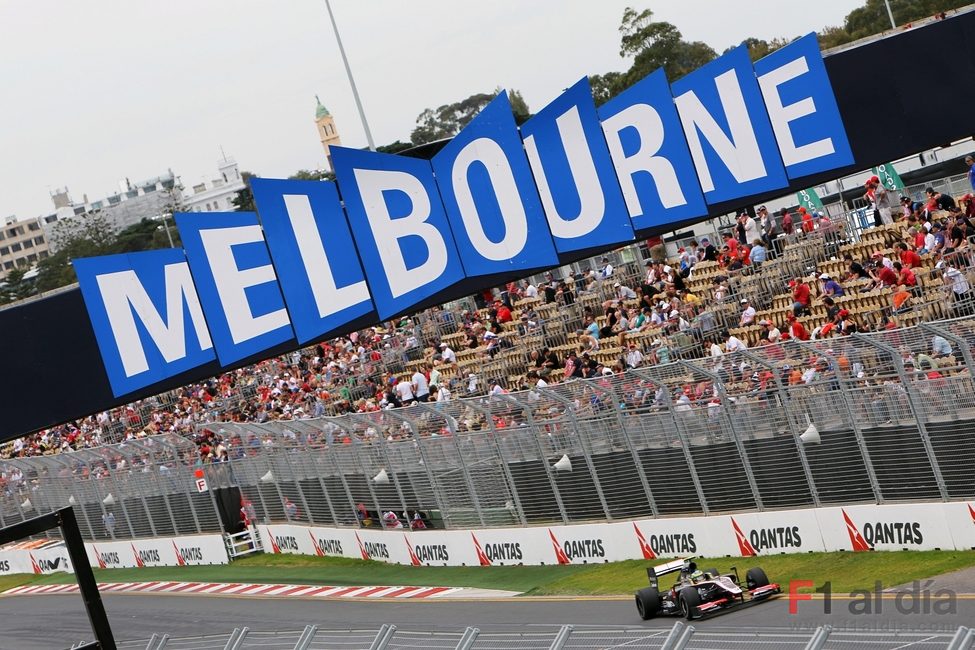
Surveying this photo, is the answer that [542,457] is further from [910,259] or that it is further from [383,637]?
[383,637]

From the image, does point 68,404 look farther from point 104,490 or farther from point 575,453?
point 575,453

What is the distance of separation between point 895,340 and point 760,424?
2.39m

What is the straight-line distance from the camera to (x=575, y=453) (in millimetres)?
17516

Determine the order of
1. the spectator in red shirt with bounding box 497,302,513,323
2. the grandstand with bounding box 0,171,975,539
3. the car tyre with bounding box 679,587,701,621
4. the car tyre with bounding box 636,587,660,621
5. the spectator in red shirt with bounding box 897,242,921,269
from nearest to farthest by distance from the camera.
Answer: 1. the car tyre with bounding box 679,587,701,621
2. the car tyre with bounding box 636,587,660,621
3. the grandstand with bounding box 0,171,975,539
4. the spectator in red shirt with bounding box 897,242,921,269
5. the spectator in red shirt with bounding box 497,302,513,323

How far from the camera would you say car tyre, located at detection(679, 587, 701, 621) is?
1255 cm

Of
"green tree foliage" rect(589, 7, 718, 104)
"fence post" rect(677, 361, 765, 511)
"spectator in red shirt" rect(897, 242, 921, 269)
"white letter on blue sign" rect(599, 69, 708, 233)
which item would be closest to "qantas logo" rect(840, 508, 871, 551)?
"fence post" rect(677, 361, 765, 511)

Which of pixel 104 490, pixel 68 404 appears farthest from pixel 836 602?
pixel 104 490

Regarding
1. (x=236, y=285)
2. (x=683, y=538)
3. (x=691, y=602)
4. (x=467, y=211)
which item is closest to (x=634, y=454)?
(x=683, y=538)

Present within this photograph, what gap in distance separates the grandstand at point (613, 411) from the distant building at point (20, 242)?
157m

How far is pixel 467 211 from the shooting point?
2300 centimetres

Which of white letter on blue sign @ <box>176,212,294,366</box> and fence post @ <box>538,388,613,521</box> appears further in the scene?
white letter on blue sign @ <box>176,212,294,366</box>

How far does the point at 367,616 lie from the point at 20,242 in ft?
577

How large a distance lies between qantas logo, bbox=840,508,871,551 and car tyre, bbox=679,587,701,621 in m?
2.62

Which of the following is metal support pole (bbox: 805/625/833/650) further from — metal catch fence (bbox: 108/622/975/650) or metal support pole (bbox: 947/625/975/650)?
metal support pole (bbox: 947/625/975/650)
